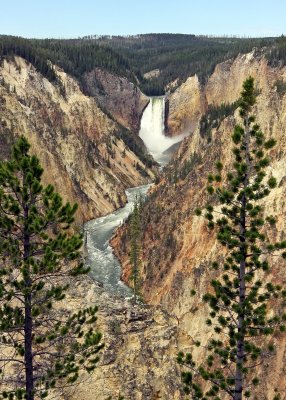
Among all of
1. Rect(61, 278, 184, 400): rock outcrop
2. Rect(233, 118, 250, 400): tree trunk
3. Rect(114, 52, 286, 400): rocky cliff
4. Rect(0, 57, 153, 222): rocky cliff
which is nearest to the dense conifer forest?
Rect(0, 57, 153, 222): rocky cliff

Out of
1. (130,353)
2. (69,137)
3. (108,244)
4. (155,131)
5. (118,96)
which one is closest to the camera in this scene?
(130,353)

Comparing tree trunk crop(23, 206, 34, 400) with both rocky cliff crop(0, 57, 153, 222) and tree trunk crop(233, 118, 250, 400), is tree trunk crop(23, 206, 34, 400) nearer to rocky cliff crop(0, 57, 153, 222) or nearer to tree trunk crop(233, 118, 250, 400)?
tree trunk crop(233, 118, 250, 400)

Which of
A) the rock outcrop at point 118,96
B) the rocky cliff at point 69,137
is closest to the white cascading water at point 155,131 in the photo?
the rock outcrop at point 118,96

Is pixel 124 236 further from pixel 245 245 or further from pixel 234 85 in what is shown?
pixel 234 85

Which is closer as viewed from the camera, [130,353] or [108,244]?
[130,353]

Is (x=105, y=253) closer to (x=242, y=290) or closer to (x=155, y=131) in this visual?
(x=242, y=290)

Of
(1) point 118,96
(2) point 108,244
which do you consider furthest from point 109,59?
(2) point 108,244
